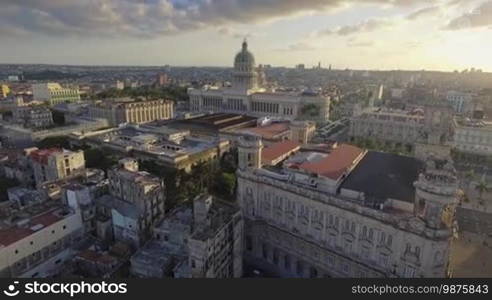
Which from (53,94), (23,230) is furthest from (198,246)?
(53,94)

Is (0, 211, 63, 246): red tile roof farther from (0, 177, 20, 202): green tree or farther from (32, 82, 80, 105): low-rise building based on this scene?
(32, 82, 80, 105): low-rise building

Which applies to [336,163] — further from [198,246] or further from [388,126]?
[388,126]

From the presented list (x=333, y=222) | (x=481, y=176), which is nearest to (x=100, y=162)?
(x=333, y=222)

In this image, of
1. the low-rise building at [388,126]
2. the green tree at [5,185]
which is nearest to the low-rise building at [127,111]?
the green tree at [5,185]

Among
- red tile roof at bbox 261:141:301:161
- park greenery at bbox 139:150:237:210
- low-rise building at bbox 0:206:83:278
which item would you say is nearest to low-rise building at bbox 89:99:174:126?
park greenery at bbox 139:150:237:210

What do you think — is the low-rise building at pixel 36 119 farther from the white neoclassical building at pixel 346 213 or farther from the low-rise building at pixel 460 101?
the low-rise building at pixel 460 101

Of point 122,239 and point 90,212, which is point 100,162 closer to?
point 90,212
